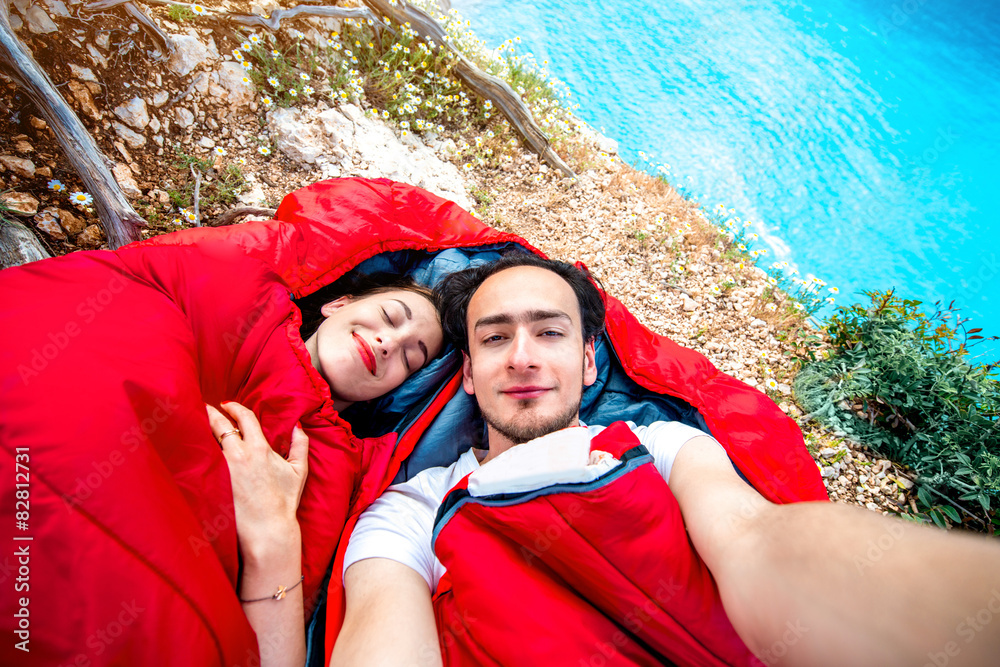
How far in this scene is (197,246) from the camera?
2.03m

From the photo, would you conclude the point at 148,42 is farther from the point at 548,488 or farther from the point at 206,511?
the point at 548,488

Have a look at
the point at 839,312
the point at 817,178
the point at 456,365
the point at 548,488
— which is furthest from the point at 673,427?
the point at 817,178

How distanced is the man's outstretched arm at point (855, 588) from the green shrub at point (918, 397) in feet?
8.45

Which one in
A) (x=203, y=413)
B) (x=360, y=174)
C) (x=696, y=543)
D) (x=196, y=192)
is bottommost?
(x=196, y=192)

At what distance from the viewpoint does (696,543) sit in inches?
57.2

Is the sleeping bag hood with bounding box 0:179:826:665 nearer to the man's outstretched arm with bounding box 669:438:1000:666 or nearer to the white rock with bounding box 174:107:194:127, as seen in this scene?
the man's outstretched arm with bounding box 669:438:1000:666

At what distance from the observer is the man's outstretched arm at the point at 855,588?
82cm

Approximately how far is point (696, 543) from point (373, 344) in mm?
1610

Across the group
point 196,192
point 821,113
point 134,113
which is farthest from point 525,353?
point 821,113

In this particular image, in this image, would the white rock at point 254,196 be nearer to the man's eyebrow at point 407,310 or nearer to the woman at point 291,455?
the woman at point 291,455

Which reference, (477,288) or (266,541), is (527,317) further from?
(266,541)

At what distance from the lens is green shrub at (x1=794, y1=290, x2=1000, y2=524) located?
2768 millimetres

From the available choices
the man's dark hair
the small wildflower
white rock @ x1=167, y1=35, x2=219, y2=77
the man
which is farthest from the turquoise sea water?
the small wildflower

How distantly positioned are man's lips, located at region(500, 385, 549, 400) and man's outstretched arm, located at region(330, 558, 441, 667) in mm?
825
